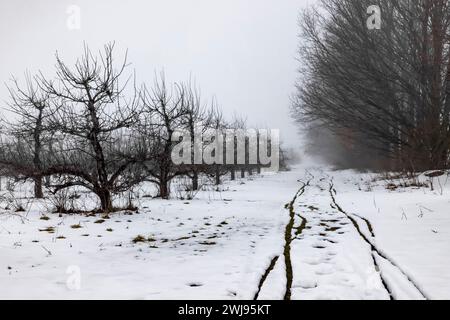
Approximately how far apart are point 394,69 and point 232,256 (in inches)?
633

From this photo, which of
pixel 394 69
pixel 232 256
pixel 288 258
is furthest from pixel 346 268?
pixel 394 69

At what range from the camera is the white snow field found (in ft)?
11.1

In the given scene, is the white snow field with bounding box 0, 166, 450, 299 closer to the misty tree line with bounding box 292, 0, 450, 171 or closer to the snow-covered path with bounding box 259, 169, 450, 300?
the snow-covered path with bounding box 259, 169, 450, 300

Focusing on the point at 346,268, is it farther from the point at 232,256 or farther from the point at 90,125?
the point at 90,125

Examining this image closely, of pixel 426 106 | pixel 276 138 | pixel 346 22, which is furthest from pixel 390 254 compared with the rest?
pixel 276 138

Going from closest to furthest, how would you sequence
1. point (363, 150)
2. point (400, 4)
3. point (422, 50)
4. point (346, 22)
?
point (422, 50) < point (400, 4) < point (346, 22) < point (363, 150)

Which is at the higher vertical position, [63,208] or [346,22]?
[346,22]

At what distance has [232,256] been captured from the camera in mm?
4707

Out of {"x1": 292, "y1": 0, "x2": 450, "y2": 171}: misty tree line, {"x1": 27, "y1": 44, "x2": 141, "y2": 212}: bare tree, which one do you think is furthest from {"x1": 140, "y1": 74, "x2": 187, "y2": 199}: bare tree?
{"x1": 292, "y1": 0, "x2": 450, "y2": 171}: misty tree line

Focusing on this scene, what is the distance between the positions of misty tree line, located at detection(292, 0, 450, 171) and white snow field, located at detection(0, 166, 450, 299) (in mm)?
8870

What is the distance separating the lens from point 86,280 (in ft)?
12.2

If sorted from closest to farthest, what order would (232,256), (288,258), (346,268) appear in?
(346,268) → (288,258) → (232,256)
